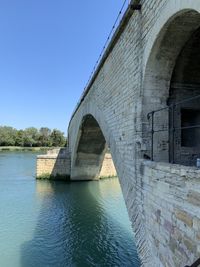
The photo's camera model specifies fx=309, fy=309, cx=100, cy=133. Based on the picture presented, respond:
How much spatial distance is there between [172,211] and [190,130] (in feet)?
10.6

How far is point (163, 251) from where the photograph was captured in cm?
535

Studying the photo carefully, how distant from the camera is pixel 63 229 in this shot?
42.3 ft

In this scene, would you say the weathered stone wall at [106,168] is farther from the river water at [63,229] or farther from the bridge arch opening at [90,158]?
the river water at [63,229]

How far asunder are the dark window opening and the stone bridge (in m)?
0.02

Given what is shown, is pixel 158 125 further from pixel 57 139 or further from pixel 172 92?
pixel 57 139

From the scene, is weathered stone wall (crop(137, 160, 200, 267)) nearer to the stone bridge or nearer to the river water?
the stone bridge

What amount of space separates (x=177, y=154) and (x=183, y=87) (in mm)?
1620

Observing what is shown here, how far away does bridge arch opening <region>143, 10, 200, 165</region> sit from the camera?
6500mm

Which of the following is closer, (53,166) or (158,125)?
(158,125)

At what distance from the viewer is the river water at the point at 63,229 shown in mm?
9714

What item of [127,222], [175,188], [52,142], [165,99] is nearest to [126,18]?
[165,99]

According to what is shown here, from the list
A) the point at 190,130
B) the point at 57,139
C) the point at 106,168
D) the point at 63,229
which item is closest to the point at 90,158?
the point at 106,168

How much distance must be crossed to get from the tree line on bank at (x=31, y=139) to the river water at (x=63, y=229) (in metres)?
71.6

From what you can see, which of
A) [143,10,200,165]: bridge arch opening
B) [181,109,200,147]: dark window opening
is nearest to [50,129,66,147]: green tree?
[181,109,200,147]: dark window opening
